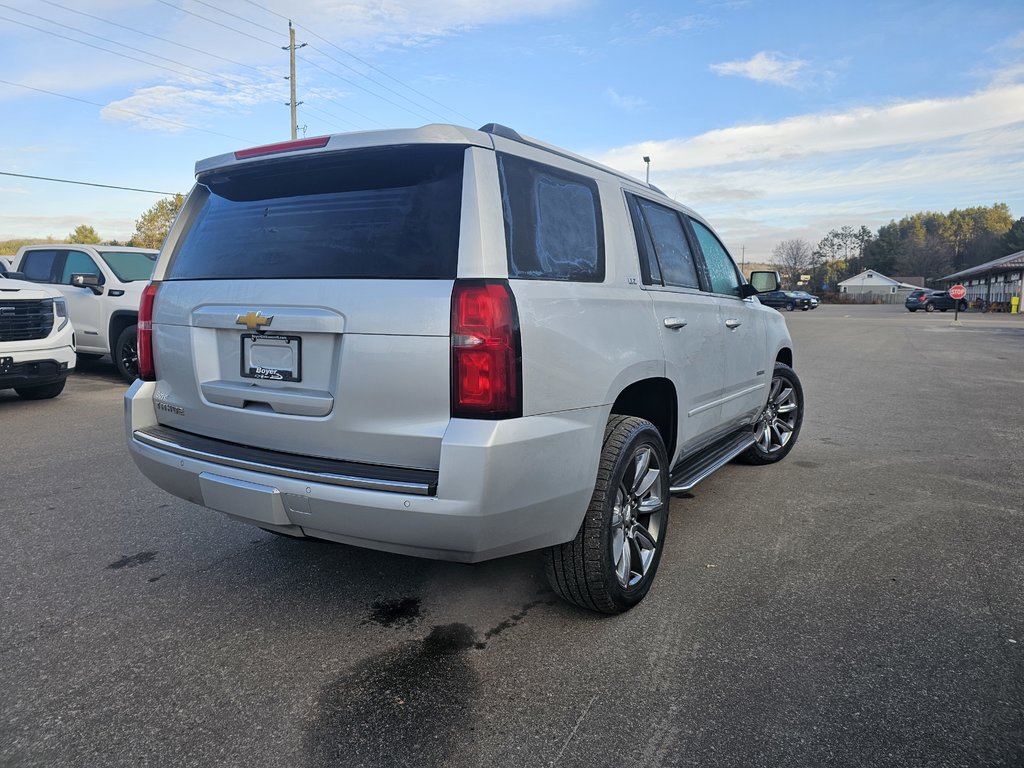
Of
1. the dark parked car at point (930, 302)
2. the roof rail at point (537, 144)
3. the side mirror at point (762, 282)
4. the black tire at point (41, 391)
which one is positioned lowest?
the black tire at point (41, 391)

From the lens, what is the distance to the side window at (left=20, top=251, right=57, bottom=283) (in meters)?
10.5

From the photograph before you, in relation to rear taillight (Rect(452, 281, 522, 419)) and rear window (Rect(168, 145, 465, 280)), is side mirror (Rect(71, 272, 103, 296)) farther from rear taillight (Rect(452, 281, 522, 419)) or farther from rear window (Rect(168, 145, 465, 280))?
rear taillight (Rect(452, 281, 522, 419))

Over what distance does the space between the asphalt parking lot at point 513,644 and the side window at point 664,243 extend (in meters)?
1.48

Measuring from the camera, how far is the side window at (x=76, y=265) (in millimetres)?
10189

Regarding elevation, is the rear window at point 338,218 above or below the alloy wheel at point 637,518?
above

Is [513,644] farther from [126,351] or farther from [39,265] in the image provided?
[39,265]

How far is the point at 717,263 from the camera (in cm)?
459

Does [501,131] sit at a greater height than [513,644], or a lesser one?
greater

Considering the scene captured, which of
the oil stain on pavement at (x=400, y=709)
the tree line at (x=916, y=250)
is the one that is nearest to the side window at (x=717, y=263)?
the oil stain on pavement at (x=400, y=709)

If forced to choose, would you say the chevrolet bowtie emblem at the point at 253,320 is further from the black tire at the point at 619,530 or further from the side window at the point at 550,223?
the black tire at the point at 619,530

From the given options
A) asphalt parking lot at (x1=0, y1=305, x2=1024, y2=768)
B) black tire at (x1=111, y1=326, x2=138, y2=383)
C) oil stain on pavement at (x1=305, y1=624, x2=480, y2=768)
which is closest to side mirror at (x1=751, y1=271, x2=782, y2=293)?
asphalt parking lot at (x1=0, y1=305, x2=1024, y2=768)

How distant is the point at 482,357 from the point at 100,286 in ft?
30.6

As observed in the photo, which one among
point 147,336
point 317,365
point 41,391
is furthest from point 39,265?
point 317,365

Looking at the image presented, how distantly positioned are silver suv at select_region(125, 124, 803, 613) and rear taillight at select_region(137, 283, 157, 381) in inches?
0.4
